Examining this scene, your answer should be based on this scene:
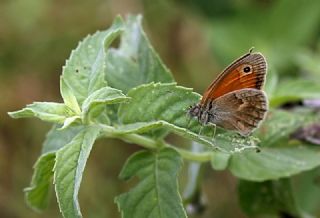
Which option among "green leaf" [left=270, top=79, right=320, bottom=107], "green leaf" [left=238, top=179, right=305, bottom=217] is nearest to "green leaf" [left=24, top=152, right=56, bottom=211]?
"green leaf" [left=238, top=179, right=305, bottom=217]

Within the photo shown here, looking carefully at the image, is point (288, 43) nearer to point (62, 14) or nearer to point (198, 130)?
point (62, 14)

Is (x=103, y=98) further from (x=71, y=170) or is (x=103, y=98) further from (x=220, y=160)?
(x=220, y=160)

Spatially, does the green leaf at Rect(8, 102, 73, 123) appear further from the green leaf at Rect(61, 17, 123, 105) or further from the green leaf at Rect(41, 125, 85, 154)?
the green leaf at Rect(41, 125, 85, 154)

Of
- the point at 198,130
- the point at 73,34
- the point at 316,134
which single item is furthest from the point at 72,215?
the point at 73,34

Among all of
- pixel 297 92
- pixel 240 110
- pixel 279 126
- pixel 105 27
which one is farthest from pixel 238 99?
pixel 105 27

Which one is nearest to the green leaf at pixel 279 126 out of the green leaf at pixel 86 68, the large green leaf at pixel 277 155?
the large green leaf at pixel 277 155

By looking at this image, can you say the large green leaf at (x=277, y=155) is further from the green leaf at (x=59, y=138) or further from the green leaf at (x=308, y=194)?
the green leaf at (x=308, y=194)
